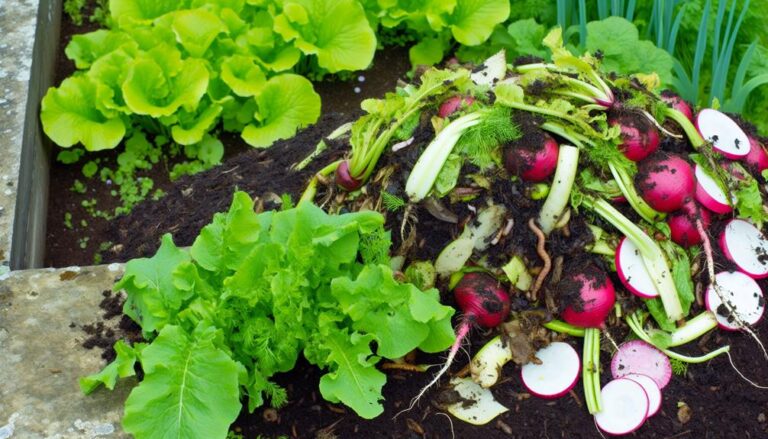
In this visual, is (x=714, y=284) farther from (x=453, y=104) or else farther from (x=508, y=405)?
(x=453, y=104)

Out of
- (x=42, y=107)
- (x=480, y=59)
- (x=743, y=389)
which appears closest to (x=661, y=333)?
(x=743, y=389)

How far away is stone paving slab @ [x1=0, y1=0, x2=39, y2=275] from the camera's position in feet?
9.62

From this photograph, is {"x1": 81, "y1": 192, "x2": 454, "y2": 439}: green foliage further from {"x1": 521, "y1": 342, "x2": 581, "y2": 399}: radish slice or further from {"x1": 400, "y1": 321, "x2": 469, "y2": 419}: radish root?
{"x1": 521, "y1": 342, "x2": 581, "y2": 399}: radish slice

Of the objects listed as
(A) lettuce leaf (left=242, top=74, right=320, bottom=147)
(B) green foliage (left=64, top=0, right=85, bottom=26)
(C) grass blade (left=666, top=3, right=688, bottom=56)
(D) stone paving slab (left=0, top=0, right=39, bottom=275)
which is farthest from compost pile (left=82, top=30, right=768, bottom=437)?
(B) green foliage (left=64, top=0, right=85, bottom=26)

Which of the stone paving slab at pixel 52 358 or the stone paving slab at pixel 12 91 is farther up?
the stone paving slab at pixel 12 91

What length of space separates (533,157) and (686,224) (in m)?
0.51

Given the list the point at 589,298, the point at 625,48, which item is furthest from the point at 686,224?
the point at 625,48

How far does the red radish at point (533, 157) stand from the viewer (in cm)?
244

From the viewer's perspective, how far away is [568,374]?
8.05 feet

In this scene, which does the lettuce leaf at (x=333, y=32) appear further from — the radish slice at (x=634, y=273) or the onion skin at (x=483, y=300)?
the radish slice at (x=634, y=273)

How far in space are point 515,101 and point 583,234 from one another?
425 millimetres

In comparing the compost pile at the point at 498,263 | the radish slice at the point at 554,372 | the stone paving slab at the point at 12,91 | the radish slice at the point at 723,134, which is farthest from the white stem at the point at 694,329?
the stone paving slab at the point at 12,91

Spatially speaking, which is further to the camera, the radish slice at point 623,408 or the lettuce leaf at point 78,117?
the lettuce leaf at point 78,117

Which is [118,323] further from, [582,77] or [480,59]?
[480,59]
